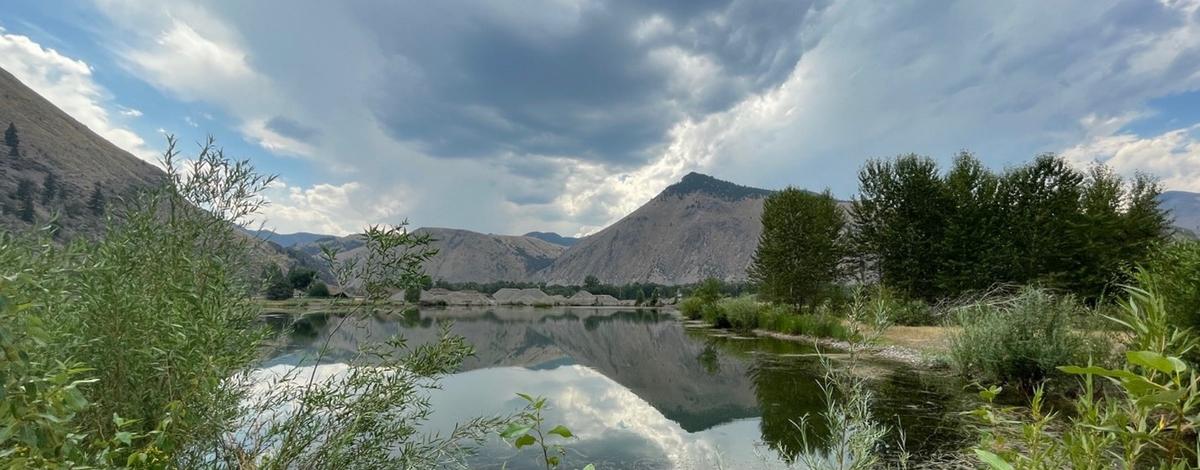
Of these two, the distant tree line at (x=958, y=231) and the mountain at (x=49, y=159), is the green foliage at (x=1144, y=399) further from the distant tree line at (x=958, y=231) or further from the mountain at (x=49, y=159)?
the mountain at (x=49, y=159)

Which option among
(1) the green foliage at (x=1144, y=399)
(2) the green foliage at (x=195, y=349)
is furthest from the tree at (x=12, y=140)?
(1) the green foliage at (x=1144, y=399)

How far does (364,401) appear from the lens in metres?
3.76

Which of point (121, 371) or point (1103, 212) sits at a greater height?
point (1103, 212)

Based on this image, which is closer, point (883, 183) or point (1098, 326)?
point (1098, 326)

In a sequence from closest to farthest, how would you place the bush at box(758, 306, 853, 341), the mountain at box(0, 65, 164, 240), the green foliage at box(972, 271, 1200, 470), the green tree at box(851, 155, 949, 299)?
the green foliage at box(972, 271, 1200, 470) < the bush at box(758, 306, 853, 341) < the green tree at box(851, 155, 949, 299) < the mountain at box(0, 65, 164, 240)

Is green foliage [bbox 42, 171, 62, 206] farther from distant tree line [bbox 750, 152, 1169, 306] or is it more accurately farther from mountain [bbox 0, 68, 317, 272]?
distant tree line [bbox 750, 152, 1169, 306]

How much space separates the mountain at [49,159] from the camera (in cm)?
6931

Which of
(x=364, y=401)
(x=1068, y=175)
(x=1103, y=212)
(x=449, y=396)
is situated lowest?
(x=449, y=396)

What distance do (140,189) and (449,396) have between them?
13.0 m

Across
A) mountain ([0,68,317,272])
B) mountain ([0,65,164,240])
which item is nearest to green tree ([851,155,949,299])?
mountain ([0,68,317,272])

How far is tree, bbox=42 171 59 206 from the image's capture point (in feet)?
233

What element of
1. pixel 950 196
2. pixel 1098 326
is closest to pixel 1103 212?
pixel 950 196

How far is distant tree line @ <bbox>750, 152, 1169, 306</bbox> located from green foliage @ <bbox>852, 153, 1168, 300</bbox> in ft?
0.23

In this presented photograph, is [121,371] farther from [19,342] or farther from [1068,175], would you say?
[1068,175]
